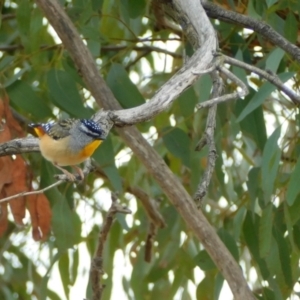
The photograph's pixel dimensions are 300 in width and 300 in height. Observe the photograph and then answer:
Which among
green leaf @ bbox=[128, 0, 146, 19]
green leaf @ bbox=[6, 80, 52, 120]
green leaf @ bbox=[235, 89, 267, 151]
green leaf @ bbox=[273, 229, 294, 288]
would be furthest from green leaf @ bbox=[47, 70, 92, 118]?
green leaf @ bbox=[273, 229, 294, 288]

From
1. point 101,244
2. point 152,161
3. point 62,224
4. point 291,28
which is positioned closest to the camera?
point 101,244

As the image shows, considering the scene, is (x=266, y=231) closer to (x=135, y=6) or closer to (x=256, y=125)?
(x=256, y=125)

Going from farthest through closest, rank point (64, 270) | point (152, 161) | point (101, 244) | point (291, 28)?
1. point (64, 270)
2. point (291, 28)
3. point (152, 161)
4. point (101, 244)

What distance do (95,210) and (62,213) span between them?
52 centimetres

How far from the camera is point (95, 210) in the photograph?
2.59 m

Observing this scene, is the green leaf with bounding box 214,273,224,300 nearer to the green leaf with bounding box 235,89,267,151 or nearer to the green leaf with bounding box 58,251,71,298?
the green leaf with bounding box 235,89,267,151

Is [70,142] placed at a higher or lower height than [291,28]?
higher

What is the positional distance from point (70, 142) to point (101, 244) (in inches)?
8.5

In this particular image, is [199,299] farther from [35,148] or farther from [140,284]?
[35,148]

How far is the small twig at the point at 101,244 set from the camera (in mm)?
1342

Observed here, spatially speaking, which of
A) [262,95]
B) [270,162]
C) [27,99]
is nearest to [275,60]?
[262,95]

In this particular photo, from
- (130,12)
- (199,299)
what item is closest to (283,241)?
(199,299)

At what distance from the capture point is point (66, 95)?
1971mm

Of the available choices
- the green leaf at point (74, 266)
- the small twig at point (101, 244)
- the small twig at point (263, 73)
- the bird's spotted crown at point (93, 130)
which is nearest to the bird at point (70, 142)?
the bird's spotted crown at point (93, 130)
